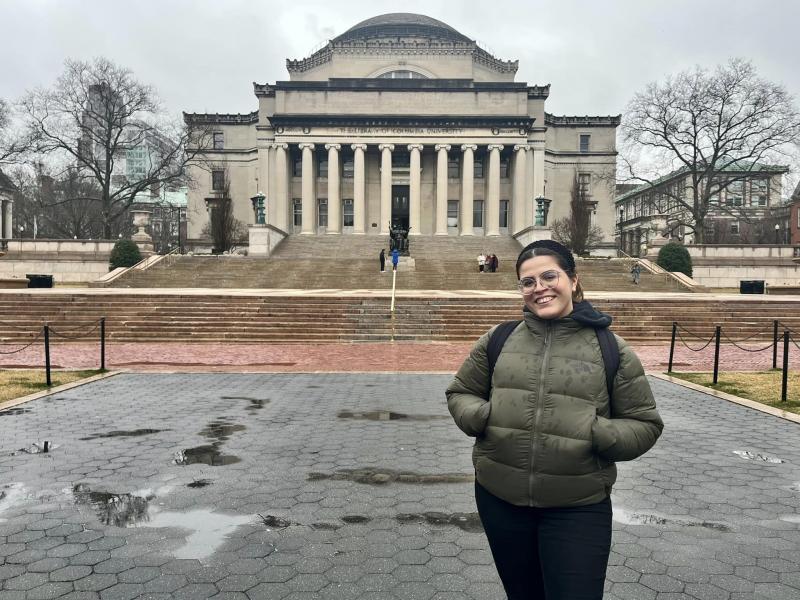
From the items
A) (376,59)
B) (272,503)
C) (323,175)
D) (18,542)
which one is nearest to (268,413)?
(272,503)

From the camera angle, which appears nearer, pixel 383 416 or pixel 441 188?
pixel 383 416

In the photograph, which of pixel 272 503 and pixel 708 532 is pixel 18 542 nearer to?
pixel 272 503

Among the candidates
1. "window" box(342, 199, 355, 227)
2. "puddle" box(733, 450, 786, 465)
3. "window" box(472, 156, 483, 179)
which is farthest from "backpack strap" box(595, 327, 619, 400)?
"window" box(472, 156, 483, 179)

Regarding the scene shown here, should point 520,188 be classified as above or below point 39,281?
above

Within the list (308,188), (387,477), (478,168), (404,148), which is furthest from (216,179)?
(387,477)

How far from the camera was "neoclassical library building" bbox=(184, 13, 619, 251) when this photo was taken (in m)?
58.4

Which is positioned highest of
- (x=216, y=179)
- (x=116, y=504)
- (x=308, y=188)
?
(x=216, y=179)

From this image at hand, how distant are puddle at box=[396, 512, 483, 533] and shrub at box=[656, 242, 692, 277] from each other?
36109 mm

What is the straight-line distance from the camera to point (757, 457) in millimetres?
6742

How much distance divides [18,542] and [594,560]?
4098 millimetres

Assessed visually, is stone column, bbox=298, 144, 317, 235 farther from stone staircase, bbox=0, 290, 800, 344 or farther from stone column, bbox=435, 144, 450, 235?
stone staircase, bbox=0, 290, 800, 344

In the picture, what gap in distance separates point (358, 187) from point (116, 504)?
54726mm

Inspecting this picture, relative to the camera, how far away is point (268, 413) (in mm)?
9102

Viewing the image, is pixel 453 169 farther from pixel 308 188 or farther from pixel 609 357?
pixel 609 357
